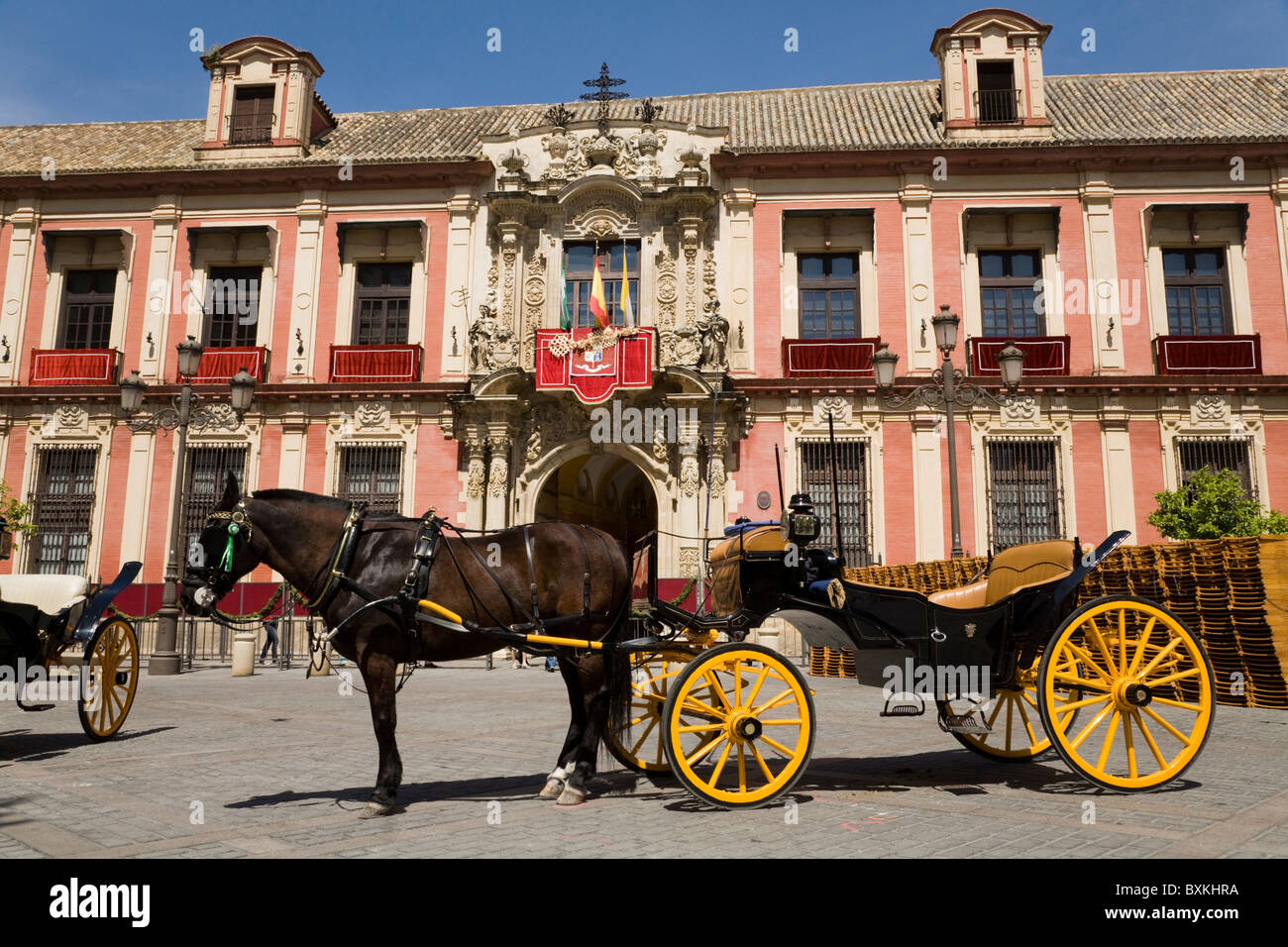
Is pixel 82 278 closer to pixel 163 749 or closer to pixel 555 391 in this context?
pixel 555 391

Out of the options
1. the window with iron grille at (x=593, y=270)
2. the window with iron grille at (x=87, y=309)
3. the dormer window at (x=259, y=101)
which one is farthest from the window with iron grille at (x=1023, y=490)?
the window with iron grille at (x=87, y=309)

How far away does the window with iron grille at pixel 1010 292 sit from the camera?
67.8ft

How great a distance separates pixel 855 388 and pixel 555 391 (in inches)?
268

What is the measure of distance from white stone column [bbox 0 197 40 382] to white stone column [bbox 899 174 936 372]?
71.9 feet

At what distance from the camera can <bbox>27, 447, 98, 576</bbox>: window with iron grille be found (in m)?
21.3

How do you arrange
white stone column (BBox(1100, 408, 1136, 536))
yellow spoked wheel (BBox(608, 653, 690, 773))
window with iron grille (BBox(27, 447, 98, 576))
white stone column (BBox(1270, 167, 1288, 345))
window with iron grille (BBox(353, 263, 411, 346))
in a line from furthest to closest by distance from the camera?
window with iron grille (BBox(353, 263, 411, 346)) → window with iron grille (BBox(27, 447, 98, 576)) → white stone column (BBox(1270, 167, 1288, 345)) → white stone column (BBox(1100, 408, 1136, 536)) → yellow spoked wheel (BBox(608, 653, 690, 773))

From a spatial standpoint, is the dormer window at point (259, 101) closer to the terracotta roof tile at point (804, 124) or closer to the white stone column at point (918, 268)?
the terracotta roof tile at point (804, 124)

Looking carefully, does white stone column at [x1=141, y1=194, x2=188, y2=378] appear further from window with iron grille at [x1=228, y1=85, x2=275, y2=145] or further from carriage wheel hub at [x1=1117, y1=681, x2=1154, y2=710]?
carriage wheel hub at [x1=1117, y1=681, x2=1154, y2=710]

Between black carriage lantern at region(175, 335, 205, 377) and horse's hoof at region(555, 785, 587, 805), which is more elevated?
black carriage lantern at region(175, 335, 205, 377)

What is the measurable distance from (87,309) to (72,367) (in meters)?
1.76

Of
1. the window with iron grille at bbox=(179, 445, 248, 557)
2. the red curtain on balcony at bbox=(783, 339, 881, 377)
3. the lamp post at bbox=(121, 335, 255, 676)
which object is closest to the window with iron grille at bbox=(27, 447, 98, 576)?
the window with iron grille at bbox=(179, 445, 248, 557)

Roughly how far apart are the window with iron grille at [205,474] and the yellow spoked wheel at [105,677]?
45.1ft
